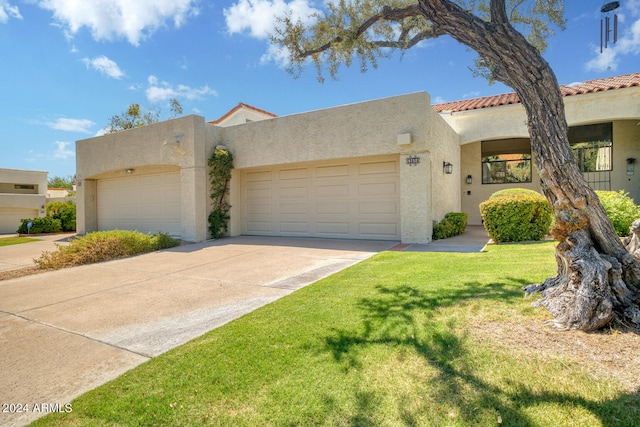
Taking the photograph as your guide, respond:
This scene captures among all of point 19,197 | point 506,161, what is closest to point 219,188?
point 506,161

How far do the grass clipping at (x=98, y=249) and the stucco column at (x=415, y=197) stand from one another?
26.4 ft

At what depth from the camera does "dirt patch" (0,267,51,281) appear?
782 cm

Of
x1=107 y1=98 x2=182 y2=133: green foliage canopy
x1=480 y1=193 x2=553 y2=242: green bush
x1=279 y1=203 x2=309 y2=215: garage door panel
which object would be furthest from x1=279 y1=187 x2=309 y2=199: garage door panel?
x1=107 y1=98 x2=182 y2=133: green foliage canopy

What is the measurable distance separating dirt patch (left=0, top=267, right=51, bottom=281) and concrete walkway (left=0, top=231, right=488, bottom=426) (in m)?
0.44

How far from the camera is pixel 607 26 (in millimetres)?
7465

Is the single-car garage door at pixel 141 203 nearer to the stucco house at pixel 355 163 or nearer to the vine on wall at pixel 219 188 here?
the stucco house at pixel 355 163

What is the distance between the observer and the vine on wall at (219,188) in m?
12.8

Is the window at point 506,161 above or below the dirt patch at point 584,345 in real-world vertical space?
above

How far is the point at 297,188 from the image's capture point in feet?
41.5

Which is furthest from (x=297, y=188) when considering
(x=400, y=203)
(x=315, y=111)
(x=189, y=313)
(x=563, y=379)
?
(x=563, y=379)

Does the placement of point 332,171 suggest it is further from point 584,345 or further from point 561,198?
point 584,345

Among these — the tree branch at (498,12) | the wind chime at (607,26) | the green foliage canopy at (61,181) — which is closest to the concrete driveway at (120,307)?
the tree branch at (498,12)

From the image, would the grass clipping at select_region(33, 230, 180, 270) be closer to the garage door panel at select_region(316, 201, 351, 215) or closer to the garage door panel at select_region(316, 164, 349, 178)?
the garage door panel at select_region(316, 201, 351, 215)

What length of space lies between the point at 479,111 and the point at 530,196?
6310 millimetres
